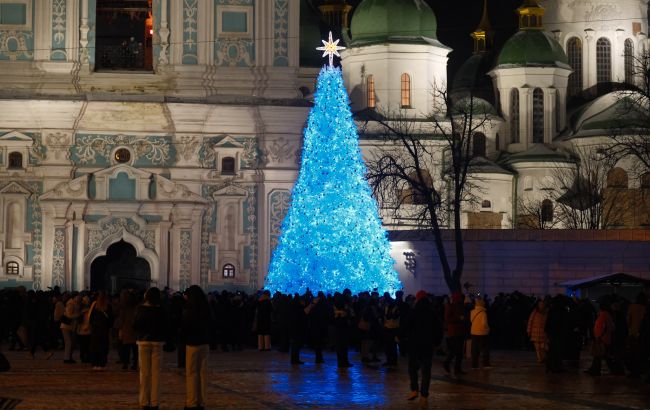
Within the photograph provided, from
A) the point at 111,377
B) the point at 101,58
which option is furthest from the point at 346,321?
the point at 101,58

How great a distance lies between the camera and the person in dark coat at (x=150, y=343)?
19.2m

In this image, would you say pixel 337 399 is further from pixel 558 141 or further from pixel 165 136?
pixel 558 141

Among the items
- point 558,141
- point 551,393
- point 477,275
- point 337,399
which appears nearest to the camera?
point 337,399

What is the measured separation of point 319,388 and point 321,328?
645 cm

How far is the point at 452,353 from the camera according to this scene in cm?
2652

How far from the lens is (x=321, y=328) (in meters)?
29.1

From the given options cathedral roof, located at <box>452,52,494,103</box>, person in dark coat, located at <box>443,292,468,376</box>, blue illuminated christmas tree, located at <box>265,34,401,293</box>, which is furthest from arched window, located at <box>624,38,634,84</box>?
person in dark coat, located at <box>443,292,468,376</box>

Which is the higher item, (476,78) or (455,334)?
(476,78)

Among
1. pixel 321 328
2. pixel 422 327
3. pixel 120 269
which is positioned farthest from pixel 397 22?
pixel 422 327

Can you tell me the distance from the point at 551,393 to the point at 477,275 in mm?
25229

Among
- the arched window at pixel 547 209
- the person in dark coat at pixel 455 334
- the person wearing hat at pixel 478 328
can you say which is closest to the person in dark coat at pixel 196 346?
the person in dark coat at pixel 455 334

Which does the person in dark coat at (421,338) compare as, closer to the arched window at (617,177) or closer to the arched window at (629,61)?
the arched window at (617,177)

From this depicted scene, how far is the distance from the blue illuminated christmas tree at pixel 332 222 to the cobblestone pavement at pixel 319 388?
7.87 m

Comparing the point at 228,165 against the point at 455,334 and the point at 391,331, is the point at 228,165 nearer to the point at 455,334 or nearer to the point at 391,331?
the point at 391,331
